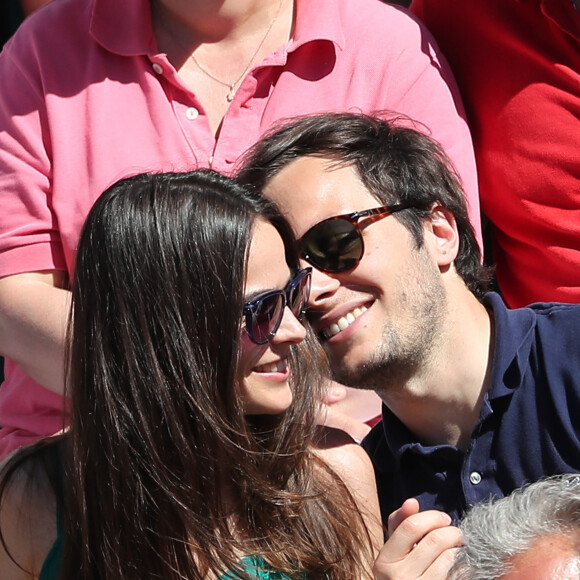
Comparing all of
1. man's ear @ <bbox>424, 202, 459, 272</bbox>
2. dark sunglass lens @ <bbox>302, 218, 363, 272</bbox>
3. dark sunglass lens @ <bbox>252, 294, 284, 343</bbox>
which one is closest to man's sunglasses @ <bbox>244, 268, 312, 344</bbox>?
dark sunglass lens @ <bbox>252, 294, 284, 343</bbox>

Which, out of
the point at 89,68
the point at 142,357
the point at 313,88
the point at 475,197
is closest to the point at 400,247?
the point at 475,197

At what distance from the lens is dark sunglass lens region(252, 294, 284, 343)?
2.11 meters

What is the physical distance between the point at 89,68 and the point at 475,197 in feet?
2.85

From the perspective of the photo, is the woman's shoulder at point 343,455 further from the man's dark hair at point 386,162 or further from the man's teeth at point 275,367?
the man's dark hair at point 386,162

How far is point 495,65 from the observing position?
104 inches

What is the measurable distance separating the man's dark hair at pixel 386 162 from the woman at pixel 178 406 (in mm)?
303

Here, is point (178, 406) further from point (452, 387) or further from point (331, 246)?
point (452, 387)

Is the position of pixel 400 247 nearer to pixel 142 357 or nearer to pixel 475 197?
pixel 475 197

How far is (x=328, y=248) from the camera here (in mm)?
2363

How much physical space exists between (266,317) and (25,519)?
1.94 ft

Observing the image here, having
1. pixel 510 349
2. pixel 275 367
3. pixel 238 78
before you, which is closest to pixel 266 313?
pixel 275 367

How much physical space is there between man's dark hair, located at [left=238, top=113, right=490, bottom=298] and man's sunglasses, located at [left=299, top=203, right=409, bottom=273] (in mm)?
146

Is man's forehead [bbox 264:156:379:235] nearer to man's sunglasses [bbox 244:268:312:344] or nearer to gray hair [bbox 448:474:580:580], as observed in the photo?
man's sunglasses [bbox 244:268:312:344]

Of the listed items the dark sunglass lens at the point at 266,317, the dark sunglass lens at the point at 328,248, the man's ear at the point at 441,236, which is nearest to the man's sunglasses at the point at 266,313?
the dark sunglass lens at the point at 266,317
